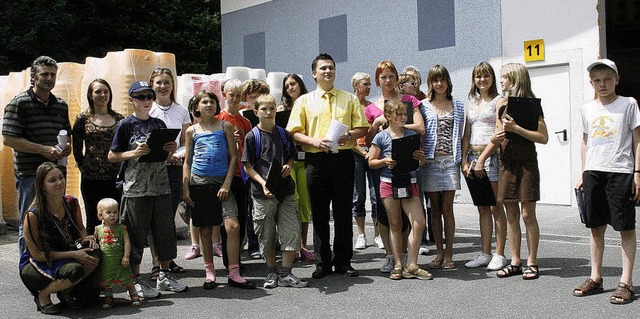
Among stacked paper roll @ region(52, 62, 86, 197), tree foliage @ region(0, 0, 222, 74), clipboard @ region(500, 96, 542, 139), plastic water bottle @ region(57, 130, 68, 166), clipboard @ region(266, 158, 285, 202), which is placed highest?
tree foliage @ region(0, 0, 222, 74)

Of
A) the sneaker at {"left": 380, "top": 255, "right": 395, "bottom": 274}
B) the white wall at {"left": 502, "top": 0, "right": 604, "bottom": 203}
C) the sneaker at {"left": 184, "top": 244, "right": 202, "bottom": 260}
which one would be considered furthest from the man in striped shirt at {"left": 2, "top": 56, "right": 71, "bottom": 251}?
the white wall at {"left": 502, "top": 0, "right": 604, "bottom": 203}

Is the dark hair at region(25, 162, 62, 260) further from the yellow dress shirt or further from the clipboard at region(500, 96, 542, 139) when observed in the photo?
the clipboard at region(500, 96, 542, 139)

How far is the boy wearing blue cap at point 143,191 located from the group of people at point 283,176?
12 millimetres

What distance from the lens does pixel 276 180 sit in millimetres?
5961

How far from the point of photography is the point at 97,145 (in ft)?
20.6

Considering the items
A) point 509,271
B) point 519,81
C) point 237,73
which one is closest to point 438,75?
point 519,81

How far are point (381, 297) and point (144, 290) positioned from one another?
195 cm

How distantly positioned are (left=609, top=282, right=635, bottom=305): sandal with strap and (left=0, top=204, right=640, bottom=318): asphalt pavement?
48 millimetres

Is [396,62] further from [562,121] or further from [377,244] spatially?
[377,244]

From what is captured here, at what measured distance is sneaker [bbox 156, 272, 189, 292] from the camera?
5938 mm

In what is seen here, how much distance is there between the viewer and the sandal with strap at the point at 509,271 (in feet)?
20.1

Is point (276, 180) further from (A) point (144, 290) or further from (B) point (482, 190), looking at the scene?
(B) point (482, 190)

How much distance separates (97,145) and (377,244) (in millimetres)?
3390

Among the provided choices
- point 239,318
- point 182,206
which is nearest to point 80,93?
point 182,206
